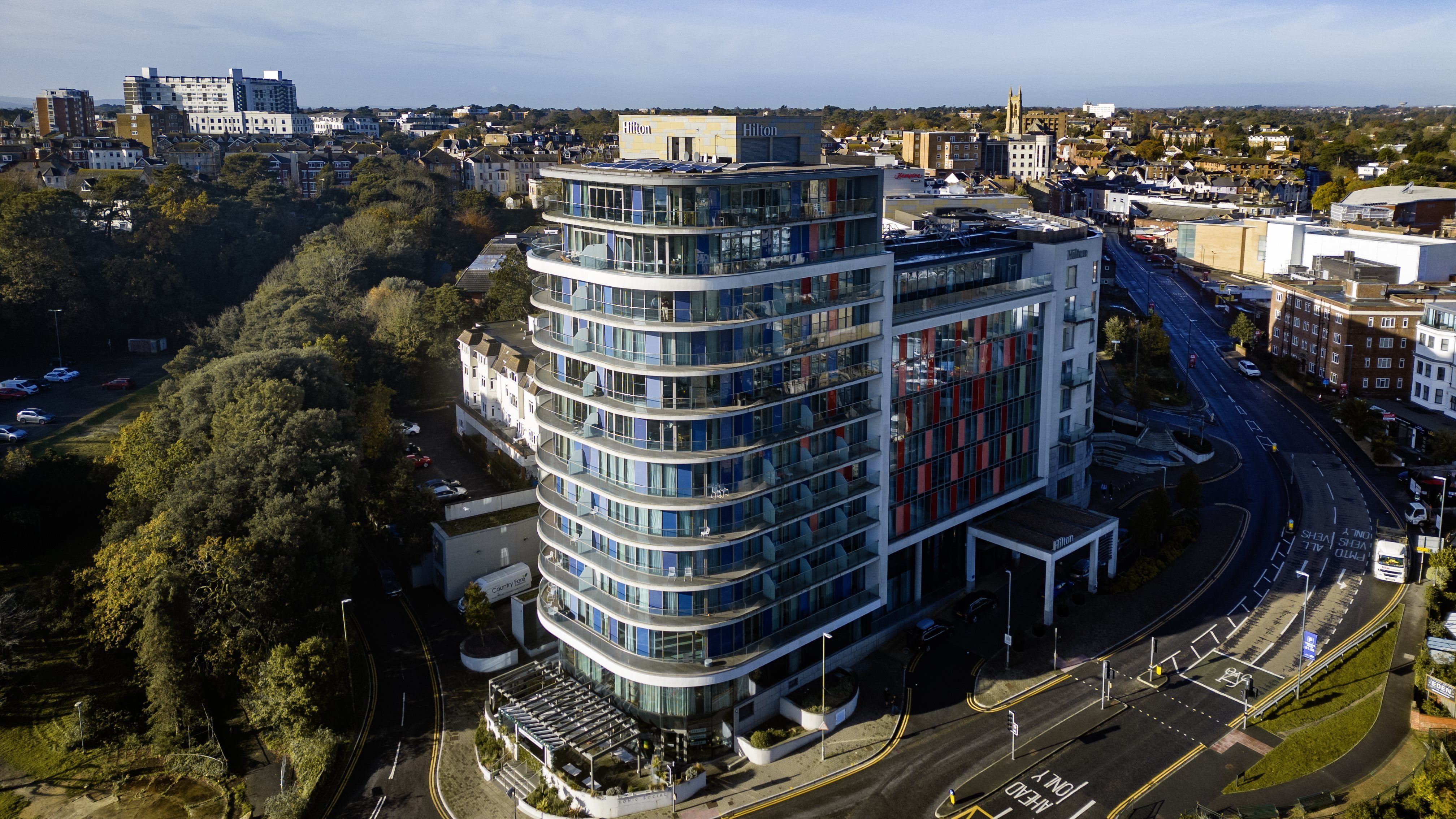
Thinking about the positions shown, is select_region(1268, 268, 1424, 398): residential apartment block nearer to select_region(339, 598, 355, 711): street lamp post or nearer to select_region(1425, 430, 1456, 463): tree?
select_region(1425, 430, 1456, 463): tree

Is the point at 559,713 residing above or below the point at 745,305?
below

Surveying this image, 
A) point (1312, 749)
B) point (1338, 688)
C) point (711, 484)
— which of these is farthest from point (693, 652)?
point (1338, 688)

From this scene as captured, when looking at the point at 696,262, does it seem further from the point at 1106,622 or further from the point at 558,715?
the point at 1106,622

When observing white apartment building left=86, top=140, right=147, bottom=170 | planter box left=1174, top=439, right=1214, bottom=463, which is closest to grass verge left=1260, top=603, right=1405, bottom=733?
planter box left=1174, top=439, right=1214, bottom=463

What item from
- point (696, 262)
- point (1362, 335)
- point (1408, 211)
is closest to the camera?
point (696, 262)

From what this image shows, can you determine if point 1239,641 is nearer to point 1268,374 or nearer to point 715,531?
point 715,531

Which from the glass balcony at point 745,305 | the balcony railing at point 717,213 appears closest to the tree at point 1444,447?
the glass balcony at point 745,305

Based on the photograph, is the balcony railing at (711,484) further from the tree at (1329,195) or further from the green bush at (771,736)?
the tree at (1329,195)

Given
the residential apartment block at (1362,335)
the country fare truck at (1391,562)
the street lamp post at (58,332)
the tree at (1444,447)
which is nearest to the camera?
the country fare truck at (1391,562)
